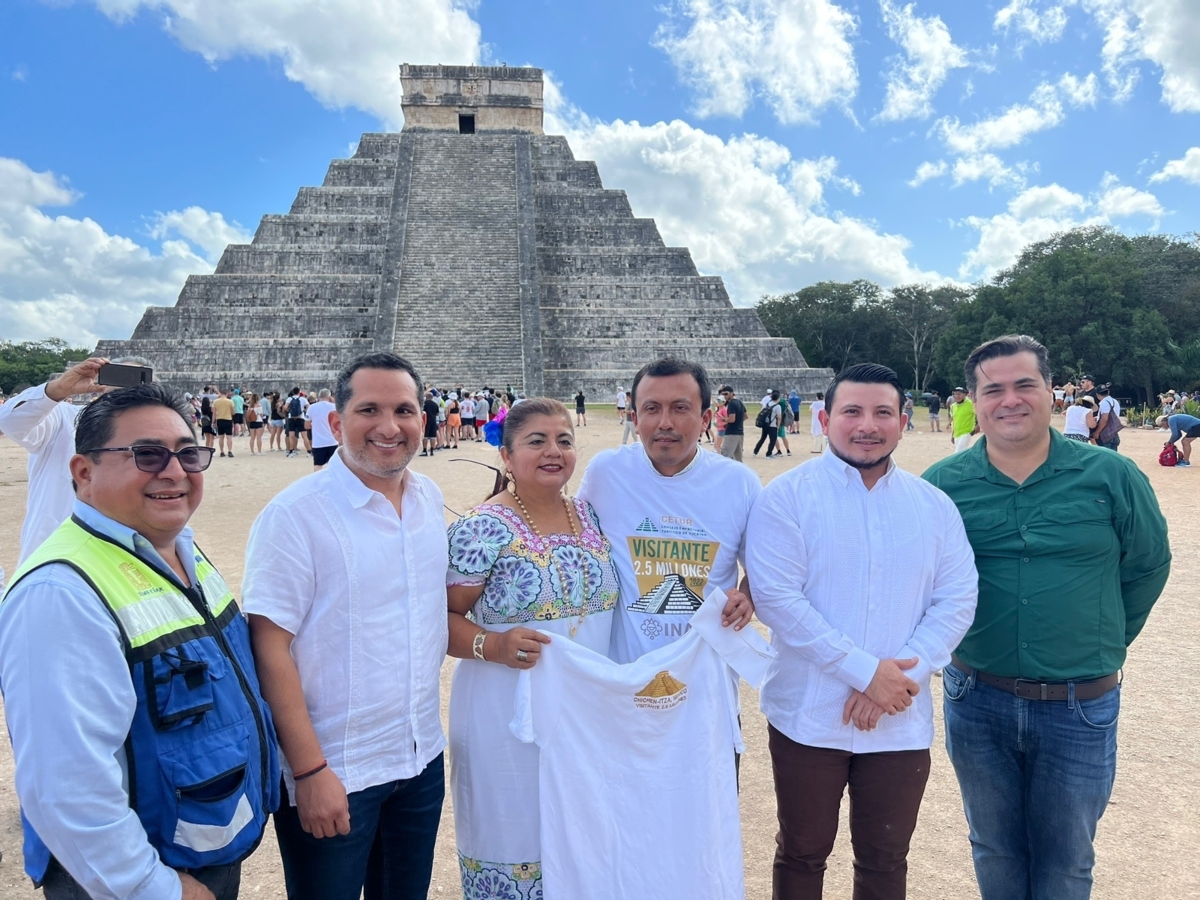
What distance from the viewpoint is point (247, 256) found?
2752 centimetres

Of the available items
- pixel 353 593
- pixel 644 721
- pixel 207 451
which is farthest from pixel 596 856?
pixel 207 451

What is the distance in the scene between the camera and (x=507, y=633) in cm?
203

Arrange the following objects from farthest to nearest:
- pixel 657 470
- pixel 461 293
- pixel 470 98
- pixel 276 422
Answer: pixel 470 98 → pixel 461 293 → pixel 276 422 → pixel 657 470

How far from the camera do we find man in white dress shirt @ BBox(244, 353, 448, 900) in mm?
1809

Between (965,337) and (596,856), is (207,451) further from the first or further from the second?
(965,337)

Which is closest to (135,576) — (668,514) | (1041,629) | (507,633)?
(507,633)

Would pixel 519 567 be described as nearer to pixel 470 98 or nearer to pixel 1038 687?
pixel 1038 687

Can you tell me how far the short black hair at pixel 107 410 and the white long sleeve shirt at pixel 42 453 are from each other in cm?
175

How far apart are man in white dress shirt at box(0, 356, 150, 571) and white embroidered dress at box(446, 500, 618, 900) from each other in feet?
6.37

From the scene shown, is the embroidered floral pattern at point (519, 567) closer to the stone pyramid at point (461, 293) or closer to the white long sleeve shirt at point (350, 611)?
the white long sleeve shirt at point (350, 611)

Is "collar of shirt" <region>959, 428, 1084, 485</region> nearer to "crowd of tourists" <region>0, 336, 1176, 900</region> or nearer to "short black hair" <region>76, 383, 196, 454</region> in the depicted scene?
"crowd of tourists" <region>0, 336, 1176, 900</region>

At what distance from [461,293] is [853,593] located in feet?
84.8

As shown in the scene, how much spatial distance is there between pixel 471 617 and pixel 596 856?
73 cm

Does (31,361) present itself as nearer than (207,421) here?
No
